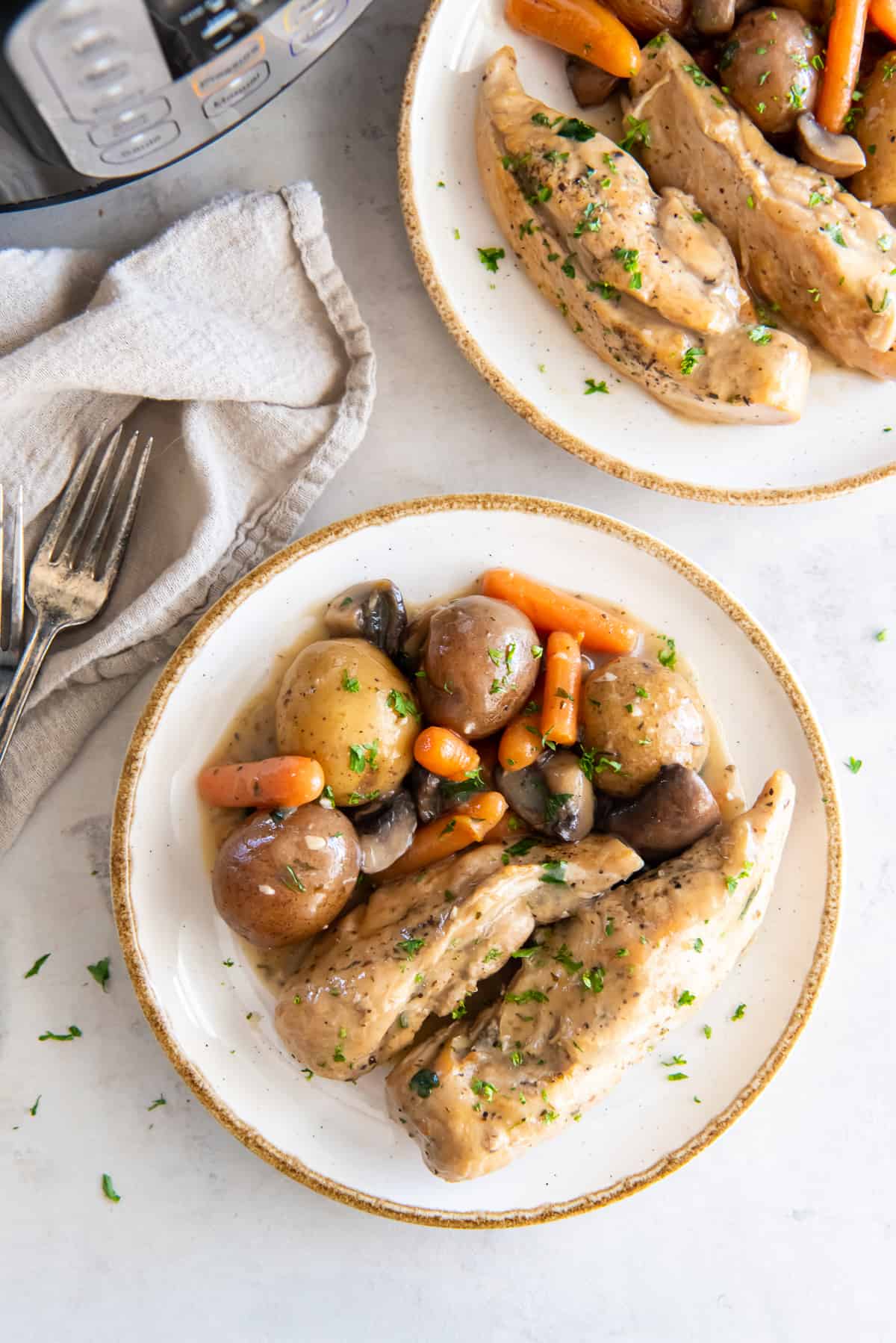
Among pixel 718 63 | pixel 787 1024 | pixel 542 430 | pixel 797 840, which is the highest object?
pixel 718 63

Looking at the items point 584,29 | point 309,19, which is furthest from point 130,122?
point 584,29

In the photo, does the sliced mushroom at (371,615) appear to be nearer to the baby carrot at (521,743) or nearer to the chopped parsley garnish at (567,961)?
the baby carrot at (521,743)

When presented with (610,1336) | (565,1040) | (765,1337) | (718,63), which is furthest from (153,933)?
(718,63)

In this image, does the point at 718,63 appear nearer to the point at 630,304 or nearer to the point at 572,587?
the point at 630,304

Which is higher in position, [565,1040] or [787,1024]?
[565,1040]

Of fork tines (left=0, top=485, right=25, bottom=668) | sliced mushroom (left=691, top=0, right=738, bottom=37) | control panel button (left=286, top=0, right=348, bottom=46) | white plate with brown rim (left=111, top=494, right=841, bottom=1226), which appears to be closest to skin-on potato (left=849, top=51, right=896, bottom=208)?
sliced mushroom (left=691, top=0, right=738, bottom=37)

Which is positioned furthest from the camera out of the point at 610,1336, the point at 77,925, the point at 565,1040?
the point at 610,1336

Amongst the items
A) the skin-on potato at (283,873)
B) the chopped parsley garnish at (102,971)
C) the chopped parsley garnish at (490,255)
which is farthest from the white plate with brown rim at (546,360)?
the chopped parsley garnish at (102,971)

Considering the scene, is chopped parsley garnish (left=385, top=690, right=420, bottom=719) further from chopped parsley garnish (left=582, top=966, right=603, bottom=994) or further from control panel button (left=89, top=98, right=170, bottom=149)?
control panel button (left=89, top=98, right=170, bottom=149)
